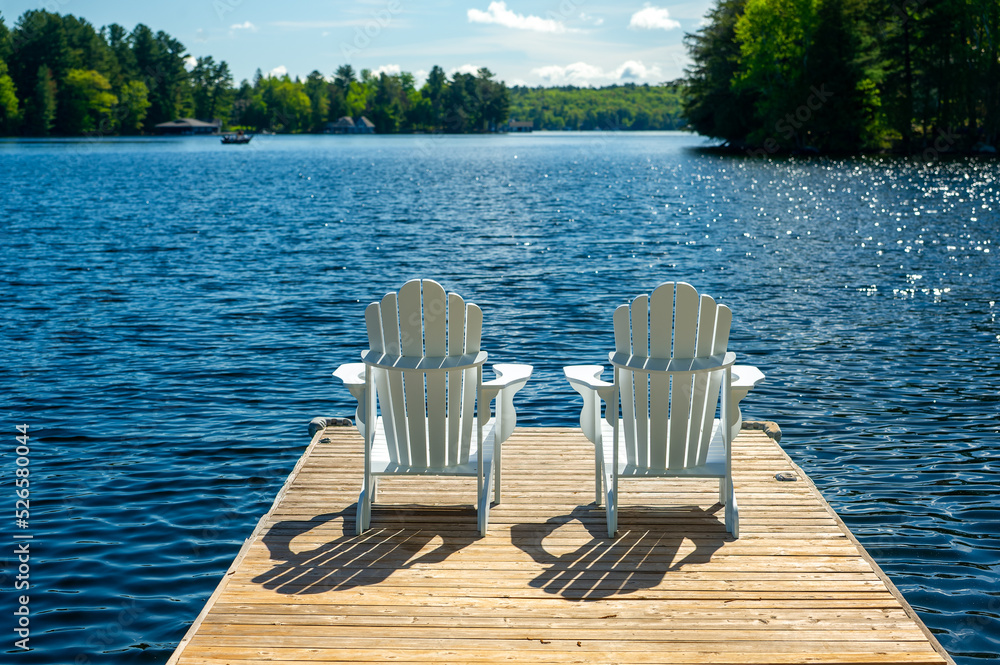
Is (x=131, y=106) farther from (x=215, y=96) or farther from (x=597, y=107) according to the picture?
(x=597, y=107)

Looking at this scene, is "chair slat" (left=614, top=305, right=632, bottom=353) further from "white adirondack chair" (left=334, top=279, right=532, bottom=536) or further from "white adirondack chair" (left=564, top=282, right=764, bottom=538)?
"white adirondack chair" (left=334, top=279, right=532, bottom=536)

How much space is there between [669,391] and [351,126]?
15839cm

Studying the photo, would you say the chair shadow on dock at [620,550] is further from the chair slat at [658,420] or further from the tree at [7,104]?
the tree at [7,104]

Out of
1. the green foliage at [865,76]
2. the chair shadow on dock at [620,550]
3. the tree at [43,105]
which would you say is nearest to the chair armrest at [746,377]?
the chair shadow on dock at [620,550]

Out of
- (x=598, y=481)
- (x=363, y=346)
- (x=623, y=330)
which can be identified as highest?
(x=623, y=330)

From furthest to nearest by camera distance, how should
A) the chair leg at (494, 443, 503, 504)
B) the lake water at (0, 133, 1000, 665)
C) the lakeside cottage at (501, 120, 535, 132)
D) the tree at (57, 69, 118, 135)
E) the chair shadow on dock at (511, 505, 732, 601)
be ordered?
the lakeside cottage at (501, 120, 535, 132) < the tree at (57, 69, 118, 135) < the lake water at (0, 133, 1000, 665) < the chair leg at (494, 443, 503, 504) < the chair shadow on dock at (511, 505, 732, 601)

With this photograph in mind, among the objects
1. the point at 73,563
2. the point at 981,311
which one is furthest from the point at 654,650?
the point at 981,311

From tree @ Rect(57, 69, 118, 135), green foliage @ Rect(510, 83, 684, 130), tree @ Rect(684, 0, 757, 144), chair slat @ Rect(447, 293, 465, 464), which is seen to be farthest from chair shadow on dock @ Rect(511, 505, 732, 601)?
green foliage @ Rect(510, 83, 684, 130)

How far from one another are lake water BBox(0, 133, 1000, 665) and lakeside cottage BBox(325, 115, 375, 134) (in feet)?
427

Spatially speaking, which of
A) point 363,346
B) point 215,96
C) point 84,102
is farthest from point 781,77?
point 215,96

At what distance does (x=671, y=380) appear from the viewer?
4.36 m

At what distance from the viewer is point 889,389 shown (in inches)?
335

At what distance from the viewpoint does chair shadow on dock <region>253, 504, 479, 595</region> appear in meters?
3.80

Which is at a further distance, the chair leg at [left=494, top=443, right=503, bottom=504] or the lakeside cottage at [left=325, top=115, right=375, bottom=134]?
the lakeside cottage at [left=325, top=115, right=375, bottom=134]
